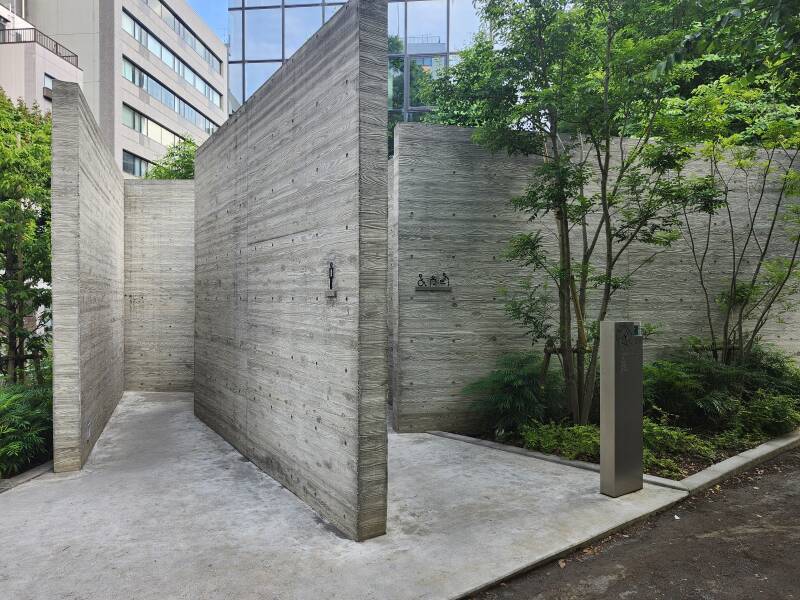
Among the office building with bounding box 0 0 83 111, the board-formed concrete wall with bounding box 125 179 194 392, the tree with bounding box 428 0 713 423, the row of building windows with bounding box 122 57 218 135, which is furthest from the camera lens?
the row of building windows with bounding box 122 57 218 135

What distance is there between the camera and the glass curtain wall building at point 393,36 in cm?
2186

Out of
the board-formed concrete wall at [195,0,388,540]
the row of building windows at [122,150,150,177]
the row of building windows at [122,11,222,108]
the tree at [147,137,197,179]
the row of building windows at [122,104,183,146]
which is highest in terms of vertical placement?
the row of building windows at [122,11,222,108]

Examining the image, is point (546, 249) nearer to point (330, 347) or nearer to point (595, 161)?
point (595, 161)

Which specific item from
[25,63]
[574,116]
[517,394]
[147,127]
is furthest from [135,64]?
[517,394]

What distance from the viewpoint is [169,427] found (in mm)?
7469

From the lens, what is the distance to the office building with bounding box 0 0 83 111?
23.7 meters

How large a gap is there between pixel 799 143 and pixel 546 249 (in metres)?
3.55

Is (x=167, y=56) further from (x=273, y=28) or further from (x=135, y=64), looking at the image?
(x=273, y=28)

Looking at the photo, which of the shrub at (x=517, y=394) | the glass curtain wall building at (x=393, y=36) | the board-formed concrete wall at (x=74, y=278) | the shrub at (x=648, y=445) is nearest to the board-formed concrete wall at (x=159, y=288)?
the board-formed concrete wall at (x=74, y=278)

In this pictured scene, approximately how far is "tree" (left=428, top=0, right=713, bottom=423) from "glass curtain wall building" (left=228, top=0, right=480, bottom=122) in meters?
15.4

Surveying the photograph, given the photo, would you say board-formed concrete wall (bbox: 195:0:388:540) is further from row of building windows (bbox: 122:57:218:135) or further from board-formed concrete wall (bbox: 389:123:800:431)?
row of building windows (bbox: 122:57:218:135)

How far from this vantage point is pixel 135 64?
2973 centimetres

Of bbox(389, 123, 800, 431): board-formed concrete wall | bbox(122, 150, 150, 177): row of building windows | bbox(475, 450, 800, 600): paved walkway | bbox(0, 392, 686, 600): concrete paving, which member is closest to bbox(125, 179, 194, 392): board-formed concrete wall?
bbox(0, 392, 686, 600): concrete paving

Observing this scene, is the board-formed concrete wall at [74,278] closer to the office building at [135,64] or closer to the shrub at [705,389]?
the shrub at [705,389]
